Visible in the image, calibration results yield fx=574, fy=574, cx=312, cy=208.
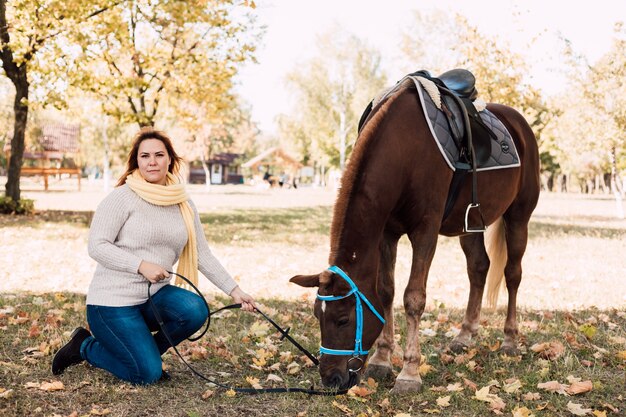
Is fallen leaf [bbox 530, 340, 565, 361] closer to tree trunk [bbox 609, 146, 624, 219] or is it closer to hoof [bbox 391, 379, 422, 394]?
hoof [bbox 391, 379, 422, 394]

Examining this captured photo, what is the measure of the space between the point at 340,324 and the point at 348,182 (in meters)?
0.82

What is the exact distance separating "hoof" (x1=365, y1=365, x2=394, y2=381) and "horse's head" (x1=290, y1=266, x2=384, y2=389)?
797mm

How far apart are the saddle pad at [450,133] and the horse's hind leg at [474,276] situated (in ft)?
2.84

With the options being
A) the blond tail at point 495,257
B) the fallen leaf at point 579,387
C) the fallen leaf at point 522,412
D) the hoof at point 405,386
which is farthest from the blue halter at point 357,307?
the blond tail at point 495,257

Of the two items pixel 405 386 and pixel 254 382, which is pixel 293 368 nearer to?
pixel 254 382

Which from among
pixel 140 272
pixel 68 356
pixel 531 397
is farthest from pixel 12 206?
pixel 531 397

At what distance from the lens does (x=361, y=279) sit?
333 cm

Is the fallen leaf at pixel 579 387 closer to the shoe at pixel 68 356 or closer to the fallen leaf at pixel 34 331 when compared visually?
the shoe at pixel 68 356

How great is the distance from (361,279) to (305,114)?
44801mm

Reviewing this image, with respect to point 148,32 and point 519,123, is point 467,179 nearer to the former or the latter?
point 519,123

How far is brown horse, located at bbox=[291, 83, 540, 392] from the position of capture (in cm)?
324

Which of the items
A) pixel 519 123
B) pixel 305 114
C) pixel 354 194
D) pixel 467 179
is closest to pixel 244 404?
pixel 354 194

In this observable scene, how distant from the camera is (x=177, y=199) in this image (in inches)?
153

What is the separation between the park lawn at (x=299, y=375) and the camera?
3434 mm
